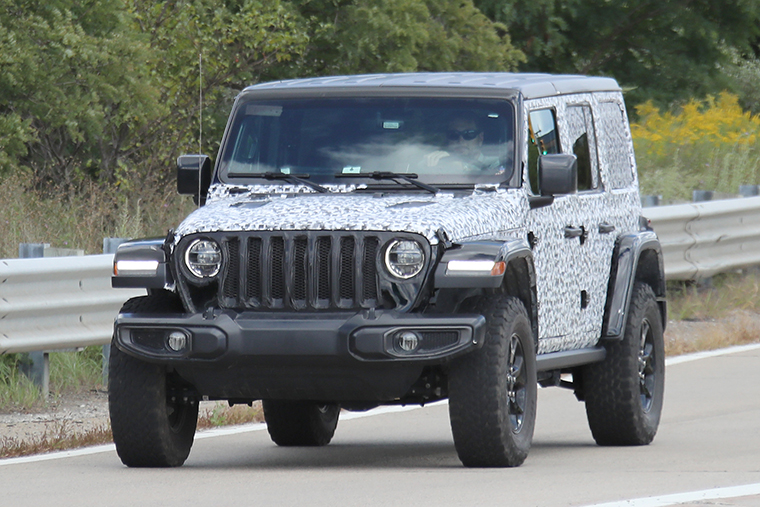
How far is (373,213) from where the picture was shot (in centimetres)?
734

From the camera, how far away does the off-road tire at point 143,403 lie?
751cm

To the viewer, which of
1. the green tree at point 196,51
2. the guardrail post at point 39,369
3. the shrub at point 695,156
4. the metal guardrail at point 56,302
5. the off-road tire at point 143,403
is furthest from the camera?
the green tree at point 196,51

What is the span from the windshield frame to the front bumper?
1116mm

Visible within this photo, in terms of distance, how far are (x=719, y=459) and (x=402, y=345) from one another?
1.79m

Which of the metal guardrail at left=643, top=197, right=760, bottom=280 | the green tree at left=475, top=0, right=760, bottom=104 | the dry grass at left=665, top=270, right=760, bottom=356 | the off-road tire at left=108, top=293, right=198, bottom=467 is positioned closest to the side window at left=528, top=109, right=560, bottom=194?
the off-road tire at left=108, top=293, right=198, bottom=467

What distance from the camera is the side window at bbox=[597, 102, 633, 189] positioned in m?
9.44

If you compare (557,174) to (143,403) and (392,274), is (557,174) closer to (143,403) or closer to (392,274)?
(392,274)

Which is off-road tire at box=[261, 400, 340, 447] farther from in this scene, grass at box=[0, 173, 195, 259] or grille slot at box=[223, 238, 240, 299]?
grass at box=[0, 173, 195, 259]

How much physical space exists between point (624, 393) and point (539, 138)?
147 centimetres

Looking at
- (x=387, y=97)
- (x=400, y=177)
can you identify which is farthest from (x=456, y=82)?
(x=400, y=177)

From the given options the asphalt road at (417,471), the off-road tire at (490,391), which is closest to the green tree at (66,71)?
the asphalt road at (417,471)

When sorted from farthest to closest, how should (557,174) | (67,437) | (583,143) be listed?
(583,143) → (67,437) → (557,174)

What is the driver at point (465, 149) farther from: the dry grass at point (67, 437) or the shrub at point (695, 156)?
the shrub at point (695, 156)

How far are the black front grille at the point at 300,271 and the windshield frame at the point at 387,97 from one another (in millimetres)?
861
